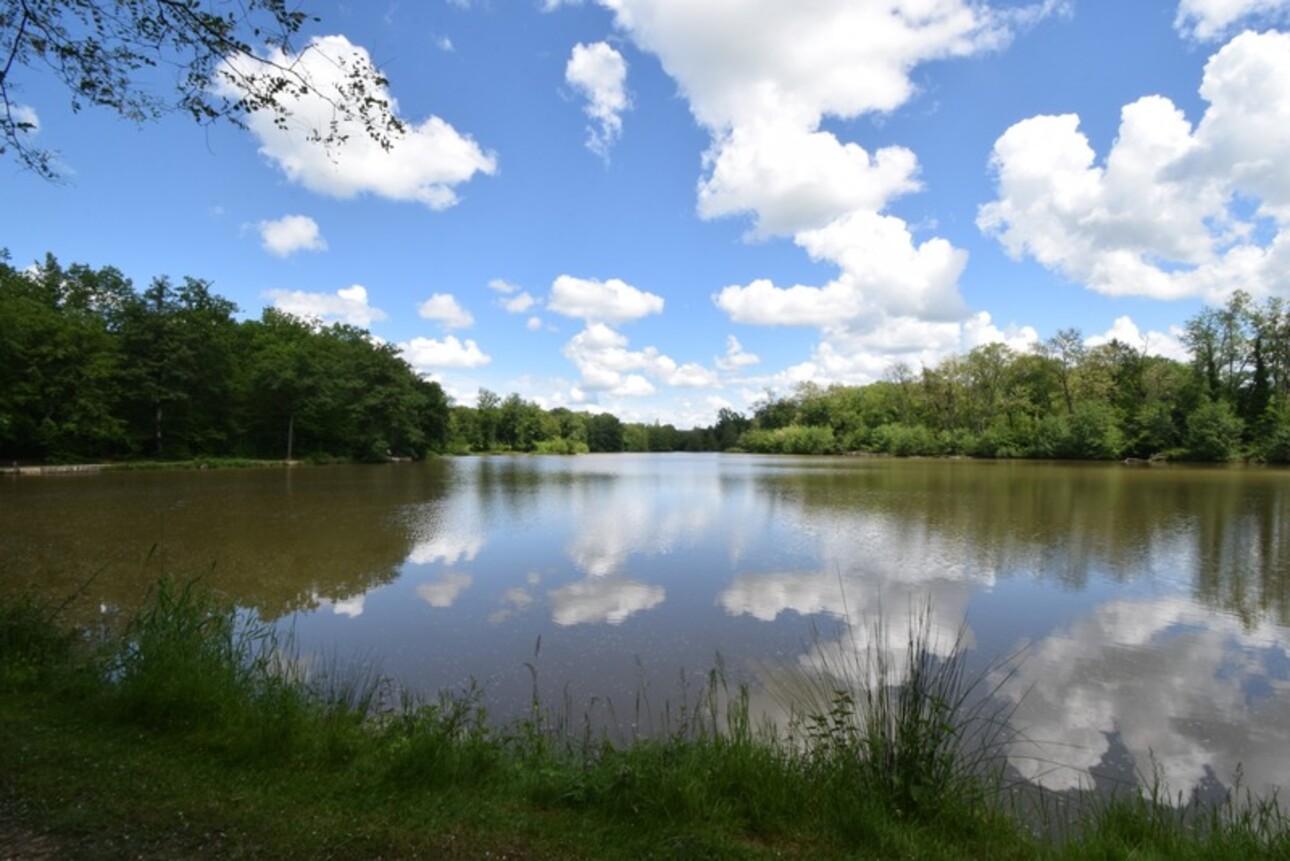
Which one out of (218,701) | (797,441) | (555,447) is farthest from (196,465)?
(797,441)

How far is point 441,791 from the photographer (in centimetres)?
361

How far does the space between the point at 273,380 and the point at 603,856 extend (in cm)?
5285

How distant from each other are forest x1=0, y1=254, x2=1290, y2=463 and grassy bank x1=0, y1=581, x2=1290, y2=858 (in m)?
39.6

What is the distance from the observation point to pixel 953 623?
9188mm

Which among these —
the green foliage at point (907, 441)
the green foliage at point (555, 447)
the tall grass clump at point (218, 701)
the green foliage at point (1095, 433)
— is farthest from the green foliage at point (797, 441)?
the tall grass clump at point (218, 701)

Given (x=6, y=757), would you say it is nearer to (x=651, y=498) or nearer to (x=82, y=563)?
(x=82, y=563)

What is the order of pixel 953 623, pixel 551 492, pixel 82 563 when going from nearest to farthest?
pixel 953 623 → pixel 82 563 → pixel 551 492

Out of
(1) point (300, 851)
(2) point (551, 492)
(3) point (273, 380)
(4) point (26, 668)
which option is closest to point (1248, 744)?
(1) point (300, 851)

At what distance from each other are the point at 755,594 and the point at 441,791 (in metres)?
7.62

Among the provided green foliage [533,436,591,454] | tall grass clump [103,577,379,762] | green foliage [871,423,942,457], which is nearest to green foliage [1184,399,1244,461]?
green foliage [871,423,942,457]

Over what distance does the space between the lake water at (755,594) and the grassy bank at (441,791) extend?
1656 mm

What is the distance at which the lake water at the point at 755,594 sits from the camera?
20.7 ft

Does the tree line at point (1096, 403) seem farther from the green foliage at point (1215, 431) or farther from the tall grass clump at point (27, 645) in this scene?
the tall grass clump at point (27, 645)

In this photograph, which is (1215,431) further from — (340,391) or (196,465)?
(196,465)
